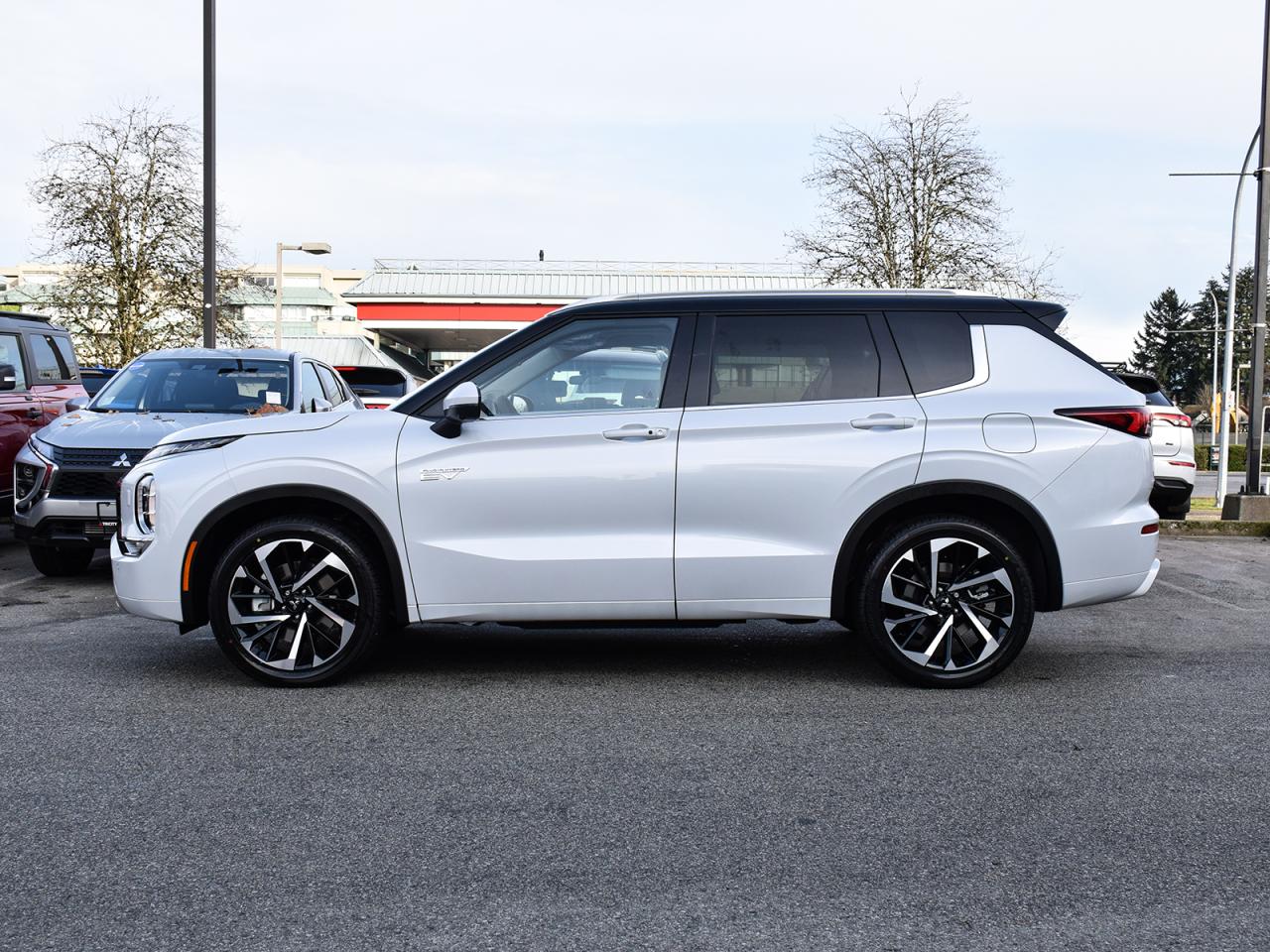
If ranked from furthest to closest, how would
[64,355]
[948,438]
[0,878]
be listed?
1. [64,355]
2. [948,438]
3. [0,878]

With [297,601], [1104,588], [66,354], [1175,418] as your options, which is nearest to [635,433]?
[297,601]

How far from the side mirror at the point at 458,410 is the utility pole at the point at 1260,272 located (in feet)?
37.0

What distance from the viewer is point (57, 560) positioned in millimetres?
9727

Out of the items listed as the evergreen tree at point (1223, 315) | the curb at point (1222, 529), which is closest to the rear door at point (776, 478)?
the curb at point (1222, 529)

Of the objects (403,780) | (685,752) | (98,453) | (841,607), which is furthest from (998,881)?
(98,453)

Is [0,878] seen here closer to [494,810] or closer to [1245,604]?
[494,810]

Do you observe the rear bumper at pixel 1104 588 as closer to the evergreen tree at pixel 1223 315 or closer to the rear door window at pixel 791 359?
the rear door window at pixel 791 359

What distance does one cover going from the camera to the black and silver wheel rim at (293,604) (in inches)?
221

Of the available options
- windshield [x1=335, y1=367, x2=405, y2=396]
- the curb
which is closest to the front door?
windshield [x1=335, y1=367, x2=405, y2=396]

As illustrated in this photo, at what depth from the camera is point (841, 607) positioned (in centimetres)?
568

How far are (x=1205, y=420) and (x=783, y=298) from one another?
9865 centimetres

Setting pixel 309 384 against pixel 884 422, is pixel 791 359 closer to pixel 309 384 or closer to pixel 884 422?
pixel 884 422

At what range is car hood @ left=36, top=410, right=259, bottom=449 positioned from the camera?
8867 millimetres

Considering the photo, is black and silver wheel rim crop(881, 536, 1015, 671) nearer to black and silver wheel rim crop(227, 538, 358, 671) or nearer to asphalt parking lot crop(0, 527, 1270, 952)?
asphalt parking lot crop(0, 527, 1270, 952)
